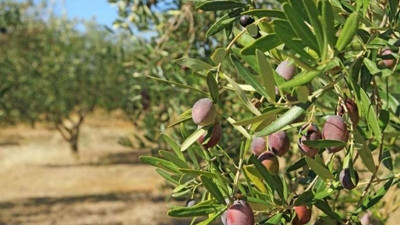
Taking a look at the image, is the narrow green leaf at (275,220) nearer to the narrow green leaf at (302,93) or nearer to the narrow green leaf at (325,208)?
the narrow green leaf at (325,208)

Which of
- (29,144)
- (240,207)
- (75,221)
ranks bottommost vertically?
(29,144)

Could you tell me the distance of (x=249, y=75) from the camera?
0.86 metres

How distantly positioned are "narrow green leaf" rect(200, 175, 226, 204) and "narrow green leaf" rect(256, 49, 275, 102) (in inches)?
6.3

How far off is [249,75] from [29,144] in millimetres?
19101

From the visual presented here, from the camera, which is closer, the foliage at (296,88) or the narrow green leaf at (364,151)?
the foliage at (296,88)

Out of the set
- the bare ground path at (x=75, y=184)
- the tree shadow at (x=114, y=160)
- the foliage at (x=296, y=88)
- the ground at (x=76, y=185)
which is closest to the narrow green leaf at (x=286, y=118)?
the foliage at (x=296, y=88)

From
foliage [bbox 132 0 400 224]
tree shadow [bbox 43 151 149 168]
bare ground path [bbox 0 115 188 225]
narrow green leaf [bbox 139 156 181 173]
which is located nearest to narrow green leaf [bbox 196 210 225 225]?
foliage [bbox 132 0 400 224]

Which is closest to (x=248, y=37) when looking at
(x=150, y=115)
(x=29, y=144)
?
(x=150, y=115)

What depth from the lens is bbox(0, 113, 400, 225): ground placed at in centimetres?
997

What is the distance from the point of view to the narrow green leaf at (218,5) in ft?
3.18

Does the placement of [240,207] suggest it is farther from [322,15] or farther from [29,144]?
[29,144]

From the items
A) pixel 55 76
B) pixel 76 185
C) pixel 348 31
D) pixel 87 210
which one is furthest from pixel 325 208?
pixel 55 76

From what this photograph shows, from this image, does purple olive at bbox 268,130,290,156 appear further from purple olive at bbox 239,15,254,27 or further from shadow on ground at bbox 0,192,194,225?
shadow on ground at bbox 0,192,194,225

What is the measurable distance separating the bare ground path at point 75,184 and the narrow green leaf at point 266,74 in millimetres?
6893
